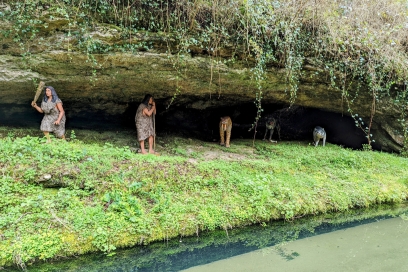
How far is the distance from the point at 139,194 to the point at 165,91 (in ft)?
11.7

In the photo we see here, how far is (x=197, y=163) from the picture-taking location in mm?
6387

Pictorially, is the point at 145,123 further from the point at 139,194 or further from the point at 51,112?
the point at 139,194

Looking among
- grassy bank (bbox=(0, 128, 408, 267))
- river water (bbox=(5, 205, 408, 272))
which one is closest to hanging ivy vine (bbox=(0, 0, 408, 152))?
grassy bank (bbox=(0, 128, 408, 267))

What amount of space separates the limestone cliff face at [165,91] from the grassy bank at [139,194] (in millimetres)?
1385

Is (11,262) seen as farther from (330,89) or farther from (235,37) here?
(330,89)

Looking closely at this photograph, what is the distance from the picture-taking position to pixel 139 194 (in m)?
5.30

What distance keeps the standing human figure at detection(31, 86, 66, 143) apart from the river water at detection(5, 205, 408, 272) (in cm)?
329

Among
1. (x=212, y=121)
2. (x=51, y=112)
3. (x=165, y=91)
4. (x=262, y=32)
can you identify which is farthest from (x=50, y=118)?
(x=212, y=121)

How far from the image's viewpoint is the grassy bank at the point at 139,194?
4418 mm

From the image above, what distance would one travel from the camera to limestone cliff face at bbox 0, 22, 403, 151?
6344 millimetres

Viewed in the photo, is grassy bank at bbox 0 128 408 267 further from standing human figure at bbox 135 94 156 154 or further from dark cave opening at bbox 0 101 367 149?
dark cave opening at bbox 0 101 367 149

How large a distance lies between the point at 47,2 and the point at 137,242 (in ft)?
14.6

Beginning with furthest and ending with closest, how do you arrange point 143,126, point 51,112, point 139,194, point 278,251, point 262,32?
1. point 143,126
2. point 262,32
3. point 51,112
4. point 139,194
5. point 278,251

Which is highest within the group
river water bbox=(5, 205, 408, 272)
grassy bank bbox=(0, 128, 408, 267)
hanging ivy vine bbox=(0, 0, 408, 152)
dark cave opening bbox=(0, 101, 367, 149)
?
hanging ivy vine bbox=(0, 0, 408, 152)
